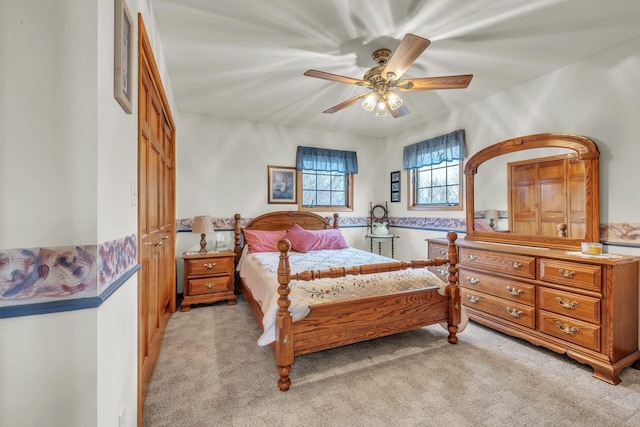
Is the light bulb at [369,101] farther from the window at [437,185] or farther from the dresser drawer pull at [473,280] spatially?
the dresser drawer pull at [473,280]

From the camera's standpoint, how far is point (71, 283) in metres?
0.87

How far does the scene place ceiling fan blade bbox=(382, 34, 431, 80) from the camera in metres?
1.74

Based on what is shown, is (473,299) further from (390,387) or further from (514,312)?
(390,387)

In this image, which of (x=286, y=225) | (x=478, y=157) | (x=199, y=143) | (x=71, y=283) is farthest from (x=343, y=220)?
(x=71, y=283)

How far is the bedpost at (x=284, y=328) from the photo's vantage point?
1.90m

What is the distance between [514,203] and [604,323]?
1314 millimetres

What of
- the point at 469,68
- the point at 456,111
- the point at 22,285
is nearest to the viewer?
the point at 22,285

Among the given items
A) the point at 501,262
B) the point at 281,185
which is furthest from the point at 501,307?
the point at 281,185

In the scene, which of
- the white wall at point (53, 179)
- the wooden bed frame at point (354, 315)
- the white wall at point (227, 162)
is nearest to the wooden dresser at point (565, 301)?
the wooden bed frame at point (354, 315)

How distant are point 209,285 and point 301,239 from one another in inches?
51.3

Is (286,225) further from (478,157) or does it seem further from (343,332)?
(478,157)

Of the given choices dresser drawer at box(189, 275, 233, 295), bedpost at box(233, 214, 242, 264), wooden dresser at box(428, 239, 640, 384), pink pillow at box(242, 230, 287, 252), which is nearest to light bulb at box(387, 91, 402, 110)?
wooden dresser at box(428, 239, 640, 384)

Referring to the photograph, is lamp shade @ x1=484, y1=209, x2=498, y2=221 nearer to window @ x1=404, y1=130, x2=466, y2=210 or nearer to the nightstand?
window @ x1=404, y1=130, x2=466, y2=210

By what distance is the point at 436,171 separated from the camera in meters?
4.13
